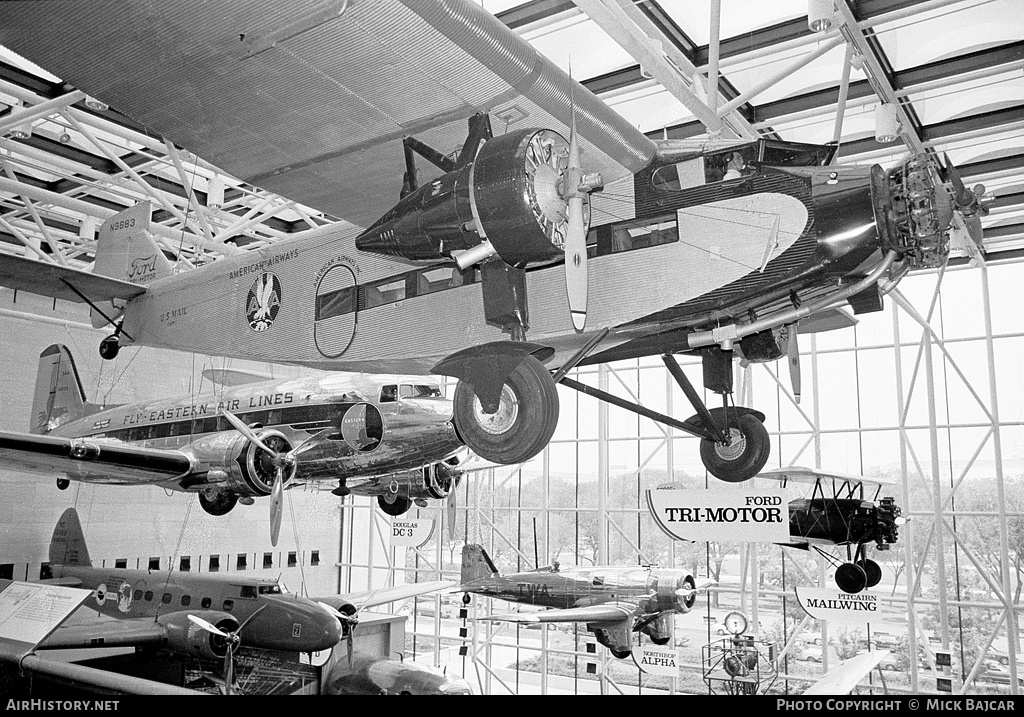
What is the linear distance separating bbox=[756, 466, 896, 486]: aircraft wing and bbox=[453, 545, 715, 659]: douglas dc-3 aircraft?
92 centimetres

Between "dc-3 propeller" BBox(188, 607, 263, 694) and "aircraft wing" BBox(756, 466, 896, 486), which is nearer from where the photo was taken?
"dc-3 propeller" BBox(188, 607, 263, 694)

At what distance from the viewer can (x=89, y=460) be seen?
517 centimetres

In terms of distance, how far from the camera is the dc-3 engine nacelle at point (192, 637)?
4324 millimetres

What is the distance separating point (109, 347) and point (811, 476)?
18.0 feet

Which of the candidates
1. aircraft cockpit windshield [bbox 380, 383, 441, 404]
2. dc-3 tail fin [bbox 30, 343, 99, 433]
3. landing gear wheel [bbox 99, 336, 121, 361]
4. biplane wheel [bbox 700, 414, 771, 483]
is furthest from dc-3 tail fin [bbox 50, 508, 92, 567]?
biplane wheel [bbox 700, 414, 771, 483]

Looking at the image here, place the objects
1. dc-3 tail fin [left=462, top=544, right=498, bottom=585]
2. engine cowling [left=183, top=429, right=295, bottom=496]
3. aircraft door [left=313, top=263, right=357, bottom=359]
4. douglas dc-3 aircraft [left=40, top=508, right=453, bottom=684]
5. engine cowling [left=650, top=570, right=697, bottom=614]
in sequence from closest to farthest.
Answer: douglas dc-3 aircraft [left=40, top=508, right=453, bottom=684]
aircraft door [left=313, top=263, right=357, bottom=359]
dc-3 tail fin [left=462, top=544, right=498, bottom=585]
engine cowling [left=183, top=429, right=295, bottom=496]
engine cowling [left=650, top=570, right=697, bottom=614]

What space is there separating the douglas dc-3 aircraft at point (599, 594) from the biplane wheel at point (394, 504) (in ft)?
2.47

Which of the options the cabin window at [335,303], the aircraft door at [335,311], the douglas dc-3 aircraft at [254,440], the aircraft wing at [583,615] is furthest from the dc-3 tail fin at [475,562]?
the cabin window at [335,303]

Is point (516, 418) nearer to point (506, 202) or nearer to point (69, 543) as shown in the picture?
point (506, 202)

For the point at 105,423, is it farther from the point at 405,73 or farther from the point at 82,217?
the point at 405,73

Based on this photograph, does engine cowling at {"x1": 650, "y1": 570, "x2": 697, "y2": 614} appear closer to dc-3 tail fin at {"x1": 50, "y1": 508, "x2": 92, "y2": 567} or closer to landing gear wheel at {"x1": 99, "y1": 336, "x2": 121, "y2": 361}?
dc-3 tail fin at {"x1": 50, "y1": 508, "x2": 92, "y2": 567}

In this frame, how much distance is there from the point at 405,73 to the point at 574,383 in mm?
1836

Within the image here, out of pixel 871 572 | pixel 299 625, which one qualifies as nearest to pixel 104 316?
pixel 299 625

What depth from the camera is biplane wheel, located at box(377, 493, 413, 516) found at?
5.80m
